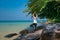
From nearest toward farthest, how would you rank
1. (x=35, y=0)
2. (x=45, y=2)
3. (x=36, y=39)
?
(x=36, y=39) < (x=45, y=2) < (x=35, y=0)

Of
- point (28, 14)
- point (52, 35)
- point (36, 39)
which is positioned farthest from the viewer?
point (28, 14)

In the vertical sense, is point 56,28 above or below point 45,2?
below

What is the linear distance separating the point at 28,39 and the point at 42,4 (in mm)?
4240

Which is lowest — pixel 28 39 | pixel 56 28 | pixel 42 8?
pixel 28 39

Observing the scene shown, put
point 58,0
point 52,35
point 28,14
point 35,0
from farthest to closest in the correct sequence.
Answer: point 28,14 → point 35,0 → point 58,0 → point 52,35

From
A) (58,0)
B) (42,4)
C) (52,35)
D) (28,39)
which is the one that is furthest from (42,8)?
(52,35)

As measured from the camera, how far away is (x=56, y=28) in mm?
8758

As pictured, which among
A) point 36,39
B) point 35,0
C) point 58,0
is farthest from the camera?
point 35,0

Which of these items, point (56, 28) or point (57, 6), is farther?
point (57, 6)

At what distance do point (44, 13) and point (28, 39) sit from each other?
15.3 feet

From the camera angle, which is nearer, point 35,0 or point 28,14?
point 35,0

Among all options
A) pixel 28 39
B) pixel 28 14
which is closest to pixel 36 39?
pixel 28 39

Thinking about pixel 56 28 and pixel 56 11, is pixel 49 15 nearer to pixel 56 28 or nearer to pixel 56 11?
pixel 56 11

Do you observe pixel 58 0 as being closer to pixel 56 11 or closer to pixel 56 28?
pixel 56 11
